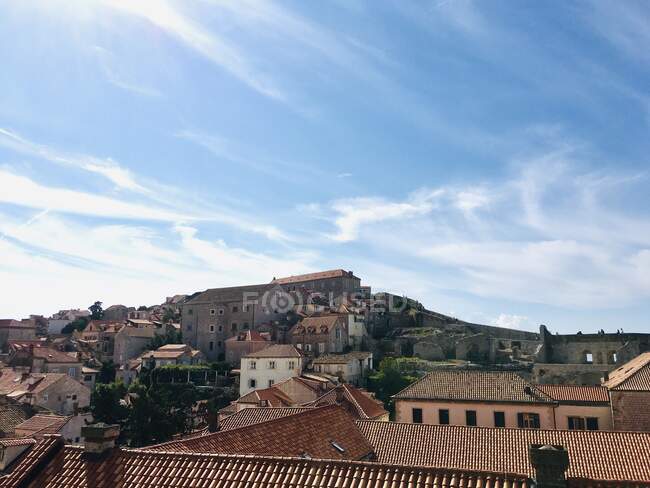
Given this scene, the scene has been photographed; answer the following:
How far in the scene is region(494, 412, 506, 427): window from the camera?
29094 mm

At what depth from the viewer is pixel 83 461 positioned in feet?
37.6

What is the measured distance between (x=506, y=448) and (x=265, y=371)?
43320 millimetres

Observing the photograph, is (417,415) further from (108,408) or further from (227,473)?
(108,408)

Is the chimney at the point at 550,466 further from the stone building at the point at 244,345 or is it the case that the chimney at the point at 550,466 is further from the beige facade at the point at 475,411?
the stone building at the point at 244,345

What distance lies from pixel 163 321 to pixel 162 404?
59808mm

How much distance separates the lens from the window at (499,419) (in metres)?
29.1

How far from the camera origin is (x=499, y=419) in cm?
2920

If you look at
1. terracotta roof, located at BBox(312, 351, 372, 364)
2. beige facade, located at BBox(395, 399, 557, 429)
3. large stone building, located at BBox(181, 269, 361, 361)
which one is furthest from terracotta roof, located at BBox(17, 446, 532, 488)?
large stone building, located at BBox(181, 269, 361, 361)

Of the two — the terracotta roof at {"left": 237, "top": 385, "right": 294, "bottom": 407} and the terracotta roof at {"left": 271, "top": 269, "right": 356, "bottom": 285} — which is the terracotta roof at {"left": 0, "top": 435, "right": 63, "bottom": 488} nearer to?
the terracotta roof at {"left": 237, "top": 385, "right": 294, "bottom": 407}

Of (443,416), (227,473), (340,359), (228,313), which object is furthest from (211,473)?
(228,313)

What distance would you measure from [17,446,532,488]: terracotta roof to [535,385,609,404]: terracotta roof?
23229 mm

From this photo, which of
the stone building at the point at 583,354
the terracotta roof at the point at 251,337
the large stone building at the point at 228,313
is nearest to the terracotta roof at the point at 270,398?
the stone building at the point at 583,354

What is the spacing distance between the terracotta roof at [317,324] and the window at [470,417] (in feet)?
144

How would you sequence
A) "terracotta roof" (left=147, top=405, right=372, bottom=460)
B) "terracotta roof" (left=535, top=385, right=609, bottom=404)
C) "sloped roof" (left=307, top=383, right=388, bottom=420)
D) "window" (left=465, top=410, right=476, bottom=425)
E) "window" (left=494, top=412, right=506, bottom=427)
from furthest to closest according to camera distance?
"sloped roof" (left=307, top=383, right=388, bottom=420), "terracotta roof" (left=535, top=385, right=609, bottom=404), "window" (left=465, top=410, right=476, bottom=425), "window" (left=494, top=412, right=506, bottom=427), "terracotta roof" (left=147, top=405, right=372, bottom=460)
